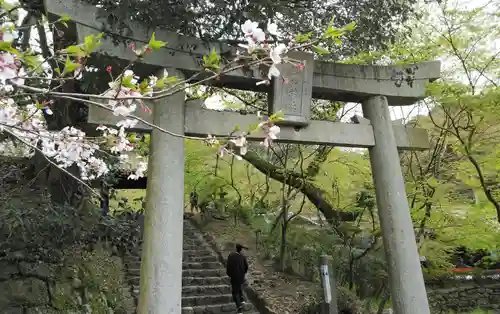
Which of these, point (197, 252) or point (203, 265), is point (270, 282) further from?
point (197, 252)

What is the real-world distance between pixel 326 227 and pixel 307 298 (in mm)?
2719

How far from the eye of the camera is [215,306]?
7383 mm

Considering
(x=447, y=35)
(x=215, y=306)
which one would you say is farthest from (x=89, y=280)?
(x=447, y=35)

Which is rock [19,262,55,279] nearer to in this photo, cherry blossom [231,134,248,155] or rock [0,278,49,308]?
rock [0,278,49,308]

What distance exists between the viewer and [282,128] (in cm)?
442

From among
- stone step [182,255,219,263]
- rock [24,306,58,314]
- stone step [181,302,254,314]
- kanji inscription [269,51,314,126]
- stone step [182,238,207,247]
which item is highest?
kanji inscription [269,51,314,126]

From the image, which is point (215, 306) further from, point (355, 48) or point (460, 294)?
point (460, 294)

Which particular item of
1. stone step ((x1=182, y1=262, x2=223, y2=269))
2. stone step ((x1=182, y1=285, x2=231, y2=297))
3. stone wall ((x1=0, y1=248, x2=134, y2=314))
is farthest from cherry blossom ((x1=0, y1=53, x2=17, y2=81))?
stone step ((x1=182, y1=262, x2=223, y2=269))

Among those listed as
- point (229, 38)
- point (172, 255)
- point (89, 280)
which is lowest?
point (89, 280)

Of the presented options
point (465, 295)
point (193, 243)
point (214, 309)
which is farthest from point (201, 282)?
point (465, 295)

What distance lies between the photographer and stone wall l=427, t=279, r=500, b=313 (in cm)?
1067

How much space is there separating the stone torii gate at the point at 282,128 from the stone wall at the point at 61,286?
2508mm

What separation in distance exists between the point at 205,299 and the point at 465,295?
774 centimetres

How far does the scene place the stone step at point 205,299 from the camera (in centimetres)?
737
